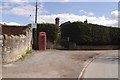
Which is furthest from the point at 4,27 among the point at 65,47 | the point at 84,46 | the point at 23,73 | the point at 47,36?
the point at 23,73

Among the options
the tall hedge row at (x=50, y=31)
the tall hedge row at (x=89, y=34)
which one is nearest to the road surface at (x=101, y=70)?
the tall hedge row at (x=50, y=31)

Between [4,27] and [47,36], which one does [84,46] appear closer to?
[47,36]

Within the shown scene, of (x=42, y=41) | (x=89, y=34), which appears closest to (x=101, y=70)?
(x=42, y=41)

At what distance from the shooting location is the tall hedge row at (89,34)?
1302 inches

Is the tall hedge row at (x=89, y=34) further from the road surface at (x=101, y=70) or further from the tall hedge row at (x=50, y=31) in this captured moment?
the road surface at (x=101, y=70)

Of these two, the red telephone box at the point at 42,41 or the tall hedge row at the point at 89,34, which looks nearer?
the red telephone box at the point at 42,41

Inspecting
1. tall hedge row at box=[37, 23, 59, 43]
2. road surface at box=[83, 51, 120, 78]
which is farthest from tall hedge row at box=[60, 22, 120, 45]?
road surface at box=[83, 51, 120, 78]

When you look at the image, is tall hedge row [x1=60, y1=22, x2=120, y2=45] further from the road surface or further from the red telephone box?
the road surface

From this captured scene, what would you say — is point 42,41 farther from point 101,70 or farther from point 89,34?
point 101,70

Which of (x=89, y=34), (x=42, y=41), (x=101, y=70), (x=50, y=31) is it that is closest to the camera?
(x=101, y=70)

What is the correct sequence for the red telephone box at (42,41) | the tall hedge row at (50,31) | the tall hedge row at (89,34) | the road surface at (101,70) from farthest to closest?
the tall hedge row at (89,34)
the tall hedge row at (50,31)
the red telephone box at (42,41)
the road surface at (101,70)

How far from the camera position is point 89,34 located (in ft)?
111

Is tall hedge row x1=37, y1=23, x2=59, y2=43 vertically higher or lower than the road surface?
higher

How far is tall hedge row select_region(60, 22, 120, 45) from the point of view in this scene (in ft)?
108
